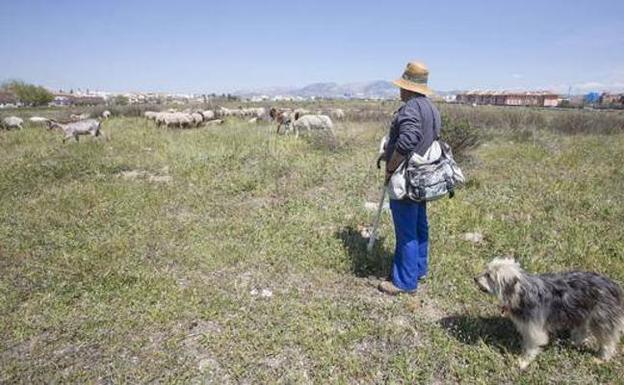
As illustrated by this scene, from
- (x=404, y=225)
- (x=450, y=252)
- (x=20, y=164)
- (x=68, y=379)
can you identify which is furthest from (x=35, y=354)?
(x=20, y=164)

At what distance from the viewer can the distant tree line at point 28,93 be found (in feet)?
205

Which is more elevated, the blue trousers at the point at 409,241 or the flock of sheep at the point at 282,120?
the flock of sheep at the point at 282,120

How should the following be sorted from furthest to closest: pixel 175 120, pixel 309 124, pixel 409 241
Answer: pixel 175 120, pixel 309 124, pixel 409 241

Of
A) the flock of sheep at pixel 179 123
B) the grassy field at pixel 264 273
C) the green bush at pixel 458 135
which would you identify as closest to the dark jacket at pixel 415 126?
A: the grassy field at pixel 264 273

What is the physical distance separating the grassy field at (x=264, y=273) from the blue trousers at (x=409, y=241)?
0.68 ft

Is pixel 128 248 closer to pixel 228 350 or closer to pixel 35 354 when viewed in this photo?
pixel 35 354

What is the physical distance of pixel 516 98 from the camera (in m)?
90.3

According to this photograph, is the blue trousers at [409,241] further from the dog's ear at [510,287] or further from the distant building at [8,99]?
the distant building at [8,99]

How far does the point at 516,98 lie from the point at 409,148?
334 ft

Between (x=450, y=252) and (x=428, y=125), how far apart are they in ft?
6.75

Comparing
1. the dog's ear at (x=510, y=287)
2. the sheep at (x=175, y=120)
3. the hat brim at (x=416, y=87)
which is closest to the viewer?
the dog's ear at (x=510, y=287)

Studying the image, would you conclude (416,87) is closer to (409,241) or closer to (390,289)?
(409,241)

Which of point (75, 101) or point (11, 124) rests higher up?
point (75, 101)

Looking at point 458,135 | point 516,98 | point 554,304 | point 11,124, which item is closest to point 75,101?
point 11,124
